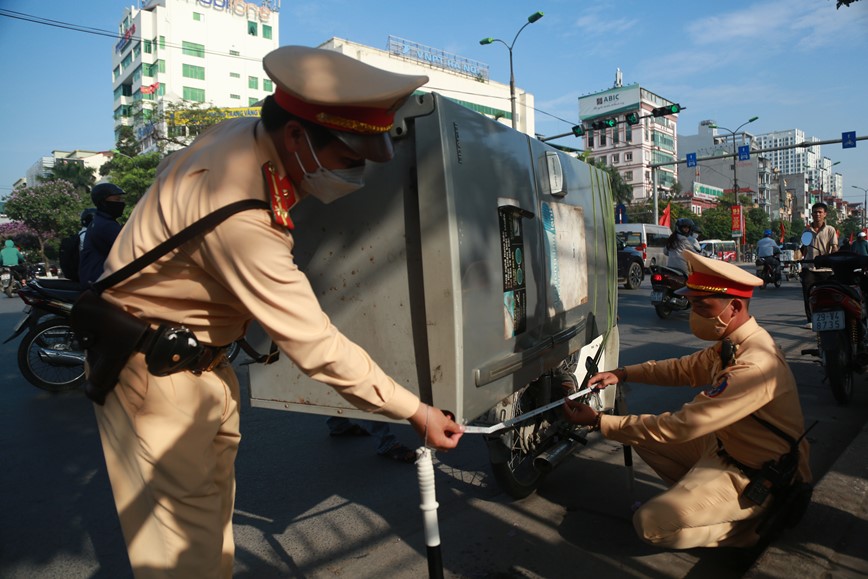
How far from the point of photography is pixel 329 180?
5.52 feet

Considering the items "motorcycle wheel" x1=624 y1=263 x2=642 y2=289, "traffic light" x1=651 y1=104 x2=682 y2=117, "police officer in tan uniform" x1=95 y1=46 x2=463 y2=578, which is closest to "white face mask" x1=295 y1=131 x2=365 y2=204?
"police officer in tan uniform" x1=95 y1=46 x2=463 y2=578

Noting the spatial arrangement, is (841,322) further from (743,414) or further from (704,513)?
(704,513)

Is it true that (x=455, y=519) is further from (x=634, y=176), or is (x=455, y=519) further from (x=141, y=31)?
(x=634, y=176)

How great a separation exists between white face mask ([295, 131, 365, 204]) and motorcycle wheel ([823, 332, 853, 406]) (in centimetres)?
482

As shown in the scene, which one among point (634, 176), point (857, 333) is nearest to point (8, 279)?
point (857, 333)

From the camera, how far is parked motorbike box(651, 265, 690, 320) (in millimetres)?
10164

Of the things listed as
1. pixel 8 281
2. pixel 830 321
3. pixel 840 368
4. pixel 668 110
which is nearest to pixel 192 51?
pixel 8 281

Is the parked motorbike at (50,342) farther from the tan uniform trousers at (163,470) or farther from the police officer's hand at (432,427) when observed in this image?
the police officer's hand at (432,427)

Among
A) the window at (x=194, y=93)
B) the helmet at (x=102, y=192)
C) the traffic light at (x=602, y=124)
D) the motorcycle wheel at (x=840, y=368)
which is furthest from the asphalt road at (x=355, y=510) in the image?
the window at (x=194, y=93)

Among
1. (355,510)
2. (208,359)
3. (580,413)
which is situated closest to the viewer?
(208,359)

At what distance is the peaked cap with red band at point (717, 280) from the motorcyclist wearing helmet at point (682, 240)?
7.64 meters

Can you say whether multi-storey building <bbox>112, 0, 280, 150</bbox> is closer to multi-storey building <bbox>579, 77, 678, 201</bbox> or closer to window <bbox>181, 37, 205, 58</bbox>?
window <bbox>181, 37, 205, 58</bbox>

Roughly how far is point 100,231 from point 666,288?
8610 mm

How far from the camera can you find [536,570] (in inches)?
107
